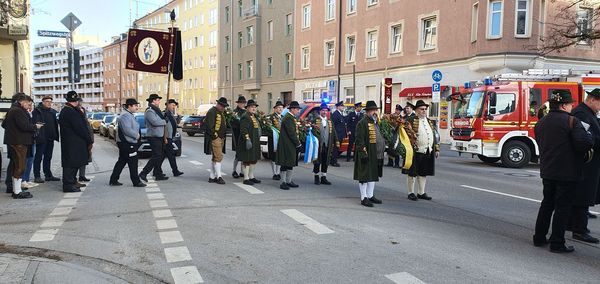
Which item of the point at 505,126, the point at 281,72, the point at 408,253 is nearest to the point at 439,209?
the point at 408,253

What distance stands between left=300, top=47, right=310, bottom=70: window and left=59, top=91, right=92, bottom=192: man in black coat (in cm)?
3195

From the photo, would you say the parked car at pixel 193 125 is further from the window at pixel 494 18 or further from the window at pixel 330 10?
the window at pixel 494 18

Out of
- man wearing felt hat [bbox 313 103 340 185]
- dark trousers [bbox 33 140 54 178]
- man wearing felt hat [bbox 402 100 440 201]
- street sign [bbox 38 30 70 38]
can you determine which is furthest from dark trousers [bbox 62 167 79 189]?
street sign [bbox 38 30 70 38]

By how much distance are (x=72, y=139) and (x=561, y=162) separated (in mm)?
8231

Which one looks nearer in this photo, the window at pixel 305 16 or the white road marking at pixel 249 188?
the white road marking at pixel 249 188

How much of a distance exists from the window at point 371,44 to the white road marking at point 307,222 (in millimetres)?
25899

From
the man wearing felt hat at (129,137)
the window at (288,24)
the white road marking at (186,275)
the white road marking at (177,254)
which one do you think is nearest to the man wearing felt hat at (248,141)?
the man wearing felt hat at (129,137)

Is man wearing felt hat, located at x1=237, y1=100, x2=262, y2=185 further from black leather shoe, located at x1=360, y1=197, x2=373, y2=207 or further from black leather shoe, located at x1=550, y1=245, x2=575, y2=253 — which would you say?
black leather shoe, located at x1=550, y1=245, x2=575, y2=253

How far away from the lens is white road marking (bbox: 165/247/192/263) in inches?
210

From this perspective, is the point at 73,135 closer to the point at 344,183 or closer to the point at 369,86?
the point at 344,183

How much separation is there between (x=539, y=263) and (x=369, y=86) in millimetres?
28237

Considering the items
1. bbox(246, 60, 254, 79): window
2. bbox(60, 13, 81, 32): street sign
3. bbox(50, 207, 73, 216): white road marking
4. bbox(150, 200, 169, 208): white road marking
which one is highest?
bbox(246, 60, 254, 79): window

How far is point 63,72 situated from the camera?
144m

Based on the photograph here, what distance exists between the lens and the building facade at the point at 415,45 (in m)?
22.8
